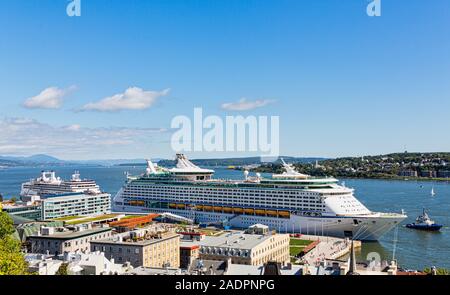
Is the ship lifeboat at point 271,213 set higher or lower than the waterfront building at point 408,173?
lower

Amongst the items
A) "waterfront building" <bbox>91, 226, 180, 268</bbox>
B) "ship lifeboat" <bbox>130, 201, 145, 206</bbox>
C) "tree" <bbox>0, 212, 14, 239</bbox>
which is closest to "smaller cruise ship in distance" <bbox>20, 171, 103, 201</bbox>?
"ship lifeboat" <bbox>130, 201, 145, 206</bbox>

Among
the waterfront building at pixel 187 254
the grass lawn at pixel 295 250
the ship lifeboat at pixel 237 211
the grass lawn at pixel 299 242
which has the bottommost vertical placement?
the grass lawn at pixel 295 250

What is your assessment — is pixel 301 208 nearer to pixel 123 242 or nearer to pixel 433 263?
pixel 433 263

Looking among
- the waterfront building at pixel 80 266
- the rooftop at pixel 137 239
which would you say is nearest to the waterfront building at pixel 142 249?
the rooftop at pixel 137 239

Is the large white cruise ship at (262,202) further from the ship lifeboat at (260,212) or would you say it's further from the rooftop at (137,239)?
the rooftop at (137,239)

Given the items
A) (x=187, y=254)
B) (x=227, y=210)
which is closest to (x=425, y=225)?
(x=227, y=210)

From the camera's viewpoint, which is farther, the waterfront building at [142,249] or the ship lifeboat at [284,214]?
the ship lifeboat at [284,214]

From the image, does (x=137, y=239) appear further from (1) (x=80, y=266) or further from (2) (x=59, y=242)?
(1) (x=80, y=266)
